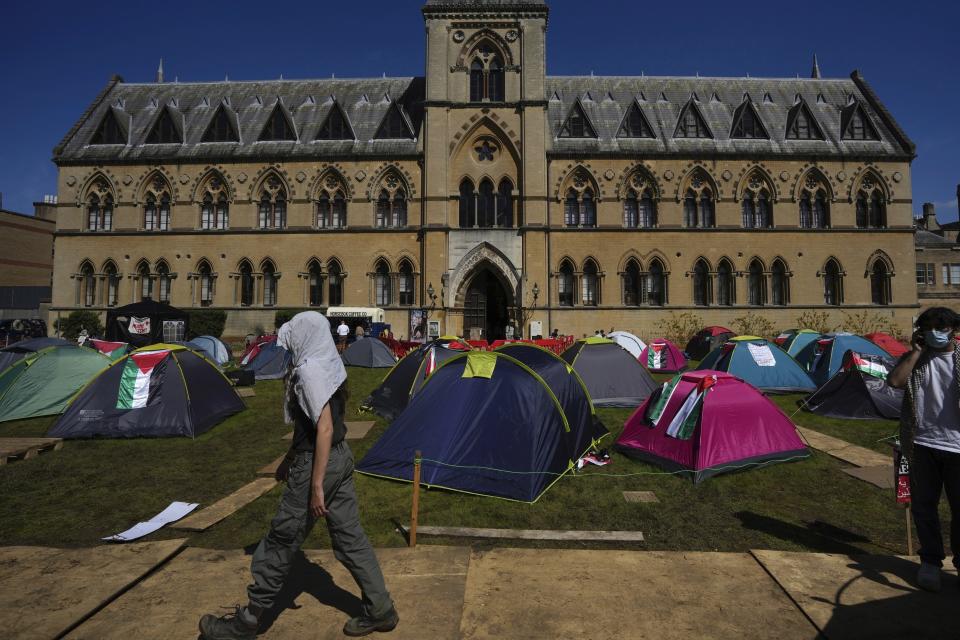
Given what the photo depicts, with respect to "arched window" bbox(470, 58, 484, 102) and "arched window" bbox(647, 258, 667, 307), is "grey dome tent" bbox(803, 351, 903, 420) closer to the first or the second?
"arched window" bbox(647, 258, 667, 307)

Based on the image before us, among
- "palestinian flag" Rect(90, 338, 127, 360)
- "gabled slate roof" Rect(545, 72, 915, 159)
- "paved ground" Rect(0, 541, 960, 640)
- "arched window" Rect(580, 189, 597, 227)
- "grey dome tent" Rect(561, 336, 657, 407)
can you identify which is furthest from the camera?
"gabled slate roof" Rect(545, 72, 915, 159)

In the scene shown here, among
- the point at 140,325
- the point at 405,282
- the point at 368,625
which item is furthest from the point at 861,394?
the point at 140,325

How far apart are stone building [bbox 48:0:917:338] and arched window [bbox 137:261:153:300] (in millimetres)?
128

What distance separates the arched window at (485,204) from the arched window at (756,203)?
14951mm

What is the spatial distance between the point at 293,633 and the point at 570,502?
12.7 feet

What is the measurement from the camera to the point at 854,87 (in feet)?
106

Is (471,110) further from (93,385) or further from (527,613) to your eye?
(527,613)

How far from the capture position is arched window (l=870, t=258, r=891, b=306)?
29062 millimetres

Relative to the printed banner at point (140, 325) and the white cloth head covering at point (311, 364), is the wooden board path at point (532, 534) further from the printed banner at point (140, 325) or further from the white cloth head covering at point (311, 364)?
the printed banner at point (140, 325)

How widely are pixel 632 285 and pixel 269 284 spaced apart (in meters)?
21.6

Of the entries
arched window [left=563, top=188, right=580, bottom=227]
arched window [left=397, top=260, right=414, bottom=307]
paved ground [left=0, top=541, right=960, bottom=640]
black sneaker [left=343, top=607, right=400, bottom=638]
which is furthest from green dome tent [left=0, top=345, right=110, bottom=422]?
arched window [left=563, top=188, right=580, bottom=227]

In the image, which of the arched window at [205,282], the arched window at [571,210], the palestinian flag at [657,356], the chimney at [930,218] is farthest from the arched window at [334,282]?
the chimney at [930,218]

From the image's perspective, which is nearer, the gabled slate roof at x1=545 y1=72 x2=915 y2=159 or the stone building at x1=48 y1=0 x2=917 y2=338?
the stone building at x1=48 y1=0 x2=917 y2=338

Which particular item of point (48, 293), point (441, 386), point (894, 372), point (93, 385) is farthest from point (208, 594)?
point (48, 293)
